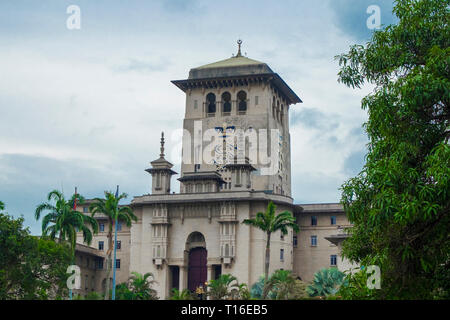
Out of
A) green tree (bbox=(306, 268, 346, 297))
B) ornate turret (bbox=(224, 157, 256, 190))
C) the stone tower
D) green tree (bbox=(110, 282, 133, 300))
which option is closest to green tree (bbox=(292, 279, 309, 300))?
green tree (bbox=(306, 268, 346, 297))

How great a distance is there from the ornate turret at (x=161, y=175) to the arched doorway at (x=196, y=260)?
6.54 metres

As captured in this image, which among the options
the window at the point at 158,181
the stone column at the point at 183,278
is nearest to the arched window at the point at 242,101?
the window at the point at 158,181

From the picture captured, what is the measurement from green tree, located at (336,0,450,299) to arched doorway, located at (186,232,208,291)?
57253 mm

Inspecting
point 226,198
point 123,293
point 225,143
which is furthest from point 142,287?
point 225,143

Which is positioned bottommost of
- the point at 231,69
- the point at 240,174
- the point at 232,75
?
the point at 240,174

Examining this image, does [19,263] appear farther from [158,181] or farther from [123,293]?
[158,181]

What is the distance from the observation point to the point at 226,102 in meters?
97.3

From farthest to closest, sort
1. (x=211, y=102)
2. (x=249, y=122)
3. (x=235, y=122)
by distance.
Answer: (x=211, y=102), (x=235, y=122), (x=249, y=122)

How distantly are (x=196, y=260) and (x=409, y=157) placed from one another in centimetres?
6211

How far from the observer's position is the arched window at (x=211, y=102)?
9744 cm
